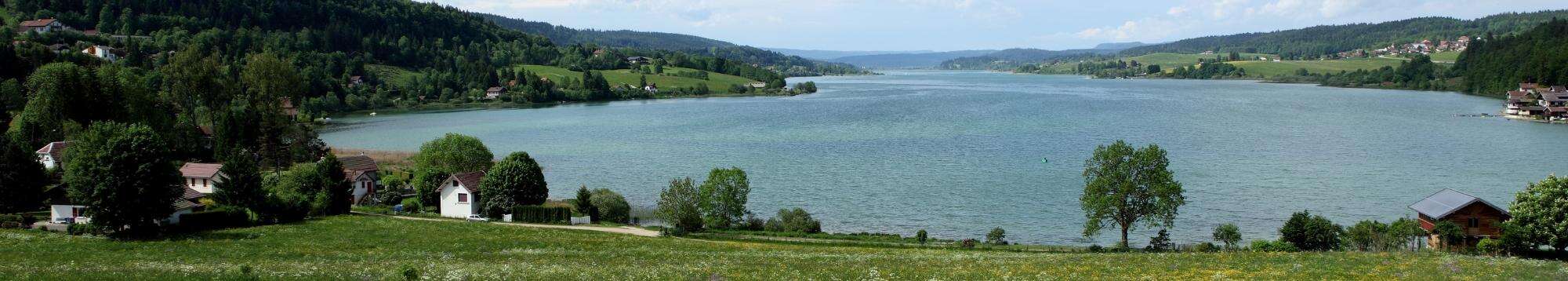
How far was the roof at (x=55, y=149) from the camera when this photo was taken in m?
49.0

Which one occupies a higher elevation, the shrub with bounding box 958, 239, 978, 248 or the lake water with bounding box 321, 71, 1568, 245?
the lake water with bounding box 321, 71, 1568, 245

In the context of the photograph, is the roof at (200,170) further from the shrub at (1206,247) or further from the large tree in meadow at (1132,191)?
the shrub at (1206,247)

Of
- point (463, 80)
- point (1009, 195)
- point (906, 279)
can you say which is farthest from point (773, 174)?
point (463, 80)

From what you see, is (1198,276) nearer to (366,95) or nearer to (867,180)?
(867,180)

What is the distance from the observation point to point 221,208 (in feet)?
117

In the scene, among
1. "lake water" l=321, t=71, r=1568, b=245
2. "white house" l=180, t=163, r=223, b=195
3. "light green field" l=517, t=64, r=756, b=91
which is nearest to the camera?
"lake water" l=321, t=71, r=1568, b=245

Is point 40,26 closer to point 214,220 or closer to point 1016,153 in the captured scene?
point 214,220

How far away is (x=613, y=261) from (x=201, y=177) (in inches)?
1176

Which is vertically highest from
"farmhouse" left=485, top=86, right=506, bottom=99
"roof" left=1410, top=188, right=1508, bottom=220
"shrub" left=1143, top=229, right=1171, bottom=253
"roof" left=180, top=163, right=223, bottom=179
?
"farmhouse" left=485, top=86, right=506, bottom=99

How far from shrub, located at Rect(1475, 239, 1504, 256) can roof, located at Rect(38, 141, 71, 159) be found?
59.3 m

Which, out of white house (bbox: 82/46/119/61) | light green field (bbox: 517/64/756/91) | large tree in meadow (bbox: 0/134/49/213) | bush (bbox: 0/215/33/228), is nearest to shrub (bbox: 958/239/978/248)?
bush (bbox: 0/215/33/228)

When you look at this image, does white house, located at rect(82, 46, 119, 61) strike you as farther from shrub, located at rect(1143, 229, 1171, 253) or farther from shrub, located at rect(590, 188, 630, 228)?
shrub, located at rect(1143, 229, 1171, 253)

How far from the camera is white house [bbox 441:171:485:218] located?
40438mm

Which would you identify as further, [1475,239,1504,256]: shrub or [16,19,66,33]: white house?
[16,19,66,33]: white house
